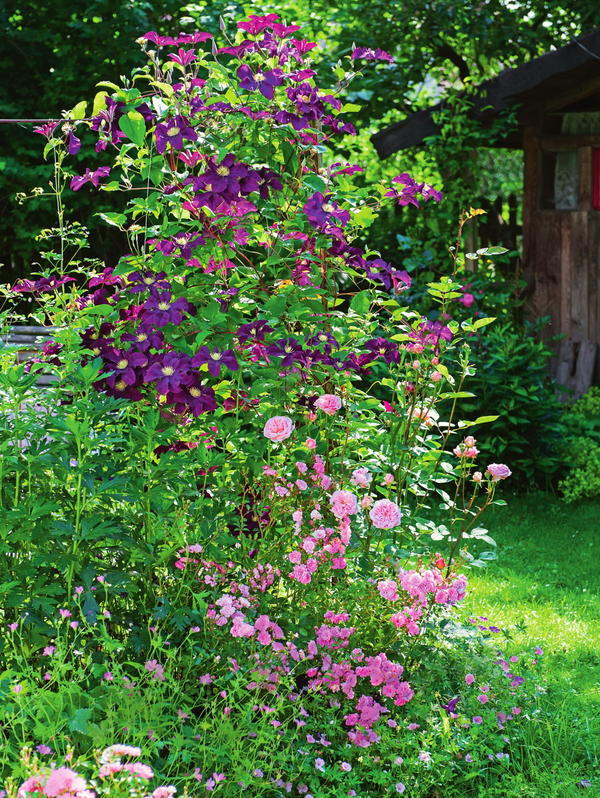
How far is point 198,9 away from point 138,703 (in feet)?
27.2

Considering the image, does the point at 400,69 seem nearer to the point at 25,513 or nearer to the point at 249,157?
the point at 249,157

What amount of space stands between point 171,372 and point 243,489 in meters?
0.49

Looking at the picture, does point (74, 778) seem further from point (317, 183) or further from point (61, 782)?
point (317, 183)

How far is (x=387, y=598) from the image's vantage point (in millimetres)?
3166

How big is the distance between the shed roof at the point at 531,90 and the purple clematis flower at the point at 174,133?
5175 mm

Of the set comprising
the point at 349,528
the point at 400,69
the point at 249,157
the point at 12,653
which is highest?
the point at 400,69

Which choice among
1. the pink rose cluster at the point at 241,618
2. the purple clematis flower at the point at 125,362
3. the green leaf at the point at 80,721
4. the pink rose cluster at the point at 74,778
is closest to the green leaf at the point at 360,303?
the purple clematis flower at the point at 125,362

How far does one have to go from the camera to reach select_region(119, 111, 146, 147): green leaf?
3326 millimetres

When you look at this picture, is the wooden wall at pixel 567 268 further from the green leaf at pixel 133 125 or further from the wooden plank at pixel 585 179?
the green leaf at pixel 133 125

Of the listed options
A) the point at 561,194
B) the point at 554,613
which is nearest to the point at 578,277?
the point at 561,194

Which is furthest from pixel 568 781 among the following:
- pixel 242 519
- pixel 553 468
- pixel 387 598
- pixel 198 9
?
pixel 198 9

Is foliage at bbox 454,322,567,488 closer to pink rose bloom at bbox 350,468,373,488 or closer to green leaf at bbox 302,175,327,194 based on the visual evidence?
pink rose bloom at bbox 350,468,373,488

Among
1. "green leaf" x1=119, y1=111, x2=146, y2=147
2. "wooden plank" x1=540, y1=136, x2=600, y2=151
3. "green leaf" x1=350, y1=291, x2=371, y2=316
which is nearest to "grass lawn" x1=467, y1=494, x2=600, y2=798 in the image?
"green leaf" x1=350, y1=291, x2=371, y2=316

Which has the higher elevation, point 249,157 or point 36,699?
point 249,157
